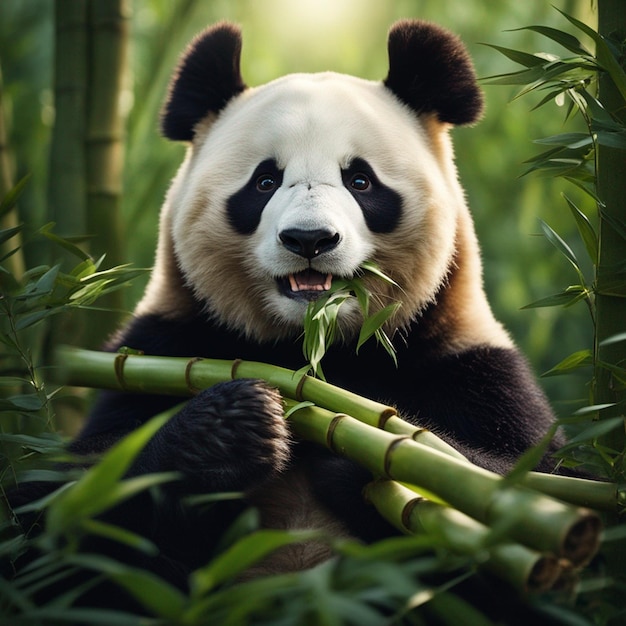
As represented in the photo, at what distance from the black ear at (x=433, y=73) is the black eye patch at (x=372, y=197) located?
0.35 metres

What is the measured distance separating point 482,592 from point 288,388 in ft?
1.73

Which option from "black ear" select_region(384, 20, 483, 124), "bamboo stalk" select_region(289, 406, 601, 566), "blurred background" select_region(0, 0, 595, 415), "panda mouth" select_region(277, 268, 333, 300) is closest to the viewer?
"bamboo stalk" select_region(289, 406, 601, 566)

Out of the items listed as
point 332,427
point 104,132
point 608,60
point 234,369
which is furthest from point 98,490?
point 104,132

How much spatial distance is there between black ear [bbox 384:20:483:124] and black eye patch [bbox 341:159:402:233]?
0.35 metres

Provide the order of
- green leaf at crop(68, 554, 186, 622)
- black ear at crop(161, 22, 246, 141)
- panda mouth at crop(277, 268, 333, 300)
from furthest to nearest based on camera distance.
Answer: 1. black ear at crop(161, 22, 246, 141)
2. panda mouth at crop(277, 268, 333, 300)
3. green leaf at crop(68, 554, 186, 622)

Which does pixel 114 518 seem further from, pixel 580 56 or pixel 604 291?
pixel 580 56

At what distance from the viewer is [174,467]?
73.4 inches

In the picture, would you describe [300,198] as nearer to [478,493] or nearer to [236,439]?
[236,439]

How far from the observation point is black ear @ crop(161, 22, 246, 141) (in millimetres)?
2564

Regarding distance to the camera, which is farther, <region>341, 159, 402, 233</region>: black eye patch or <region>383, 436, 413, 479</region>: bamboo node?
<region>341, 159, 402, 233</region>: black eye patch

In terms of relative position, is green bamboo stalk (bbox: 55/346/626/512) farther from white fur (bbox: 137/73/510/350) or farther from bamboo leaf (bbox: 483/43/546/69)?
bamboo leaf (bbox: 483/43/546/69)

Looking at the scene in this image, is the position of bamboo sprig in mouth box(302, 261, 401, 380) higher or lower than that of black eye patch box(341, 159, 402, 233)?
lower

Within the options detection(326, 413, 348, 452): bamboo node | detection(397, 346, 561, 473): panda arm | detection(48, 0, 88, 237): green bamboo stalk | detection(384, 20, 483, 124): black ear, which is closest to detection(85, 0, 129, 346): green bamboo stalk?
detection(48, 0, 88, 237): green bamboo stalk

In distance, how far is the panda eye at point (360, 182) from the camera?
2295 mm
